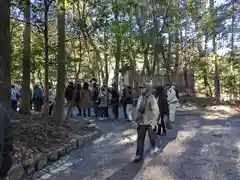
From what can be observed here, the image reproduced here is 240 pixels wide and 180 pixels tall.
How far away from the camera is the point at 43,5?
9547 millimetres

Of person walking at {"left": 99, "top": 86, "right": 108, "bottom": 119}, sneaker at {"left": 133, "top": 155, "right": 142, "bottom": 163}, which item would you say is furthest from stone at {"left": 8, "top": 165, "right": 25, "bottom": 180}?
person walking at {"left": 99, "top": 86, "right": 108, "bottom": 119}

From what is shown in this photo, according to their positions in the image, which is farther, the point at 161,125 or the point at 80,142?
the point at 161,125

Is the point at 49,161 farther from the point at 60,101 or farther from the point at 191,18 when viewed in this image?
the point at 191,18

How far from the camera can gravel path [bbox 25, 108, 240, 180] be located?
245 inches

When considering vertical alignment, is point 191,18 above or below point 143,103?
above

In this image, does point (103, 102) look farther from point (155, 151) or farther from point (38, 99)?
point (155, 151)

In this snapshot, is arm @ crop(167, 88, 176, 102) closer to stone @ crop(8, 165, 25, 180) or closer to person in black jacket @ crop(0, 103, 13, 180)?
stone @ crop(8, 165, 25, 180)

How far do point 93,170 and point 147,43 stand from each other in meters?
16.5

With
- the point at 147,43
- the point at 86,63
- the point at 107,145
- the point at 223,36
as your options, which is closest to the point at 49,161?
the point at 107,145

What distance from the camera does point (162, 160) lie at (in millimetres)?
7227

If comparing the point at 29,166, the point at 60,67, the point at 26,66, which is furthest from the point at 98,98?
the point at 29,166

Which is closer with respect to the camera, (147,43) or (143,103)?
(143,103)

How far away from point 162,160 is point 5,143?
3540 millimetres

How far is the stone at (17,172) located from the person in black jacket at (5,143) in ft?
2.64
